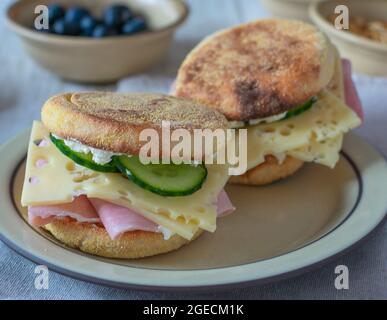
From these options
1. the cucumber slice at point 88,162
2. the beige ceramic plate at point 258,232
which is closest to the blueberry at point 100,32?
the beige ceramic plate at point 258,232

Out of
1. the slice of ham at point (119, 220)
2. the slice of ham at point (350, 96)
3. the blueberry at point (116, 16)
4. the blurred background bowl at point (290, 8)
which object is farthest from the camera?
the blurred background bowl at point (290, 8)

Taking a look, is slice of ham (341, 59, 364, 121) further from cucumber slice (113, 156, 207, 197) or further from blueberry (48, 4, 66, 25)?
blueberry (48, 4, 66, 25)

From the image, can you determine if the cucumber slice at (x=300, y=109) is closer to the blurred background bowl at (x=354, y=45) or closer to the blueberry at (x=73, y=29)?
the blurred background bowl at (x=354, y=45)

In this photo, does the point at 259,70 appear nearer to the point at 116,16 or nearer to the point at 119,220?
the point at 119,220

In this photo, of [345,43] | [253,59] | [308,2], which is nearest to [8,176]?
[253,59]

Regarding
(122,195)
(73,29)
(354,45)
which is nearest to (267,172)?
→ (122,195)

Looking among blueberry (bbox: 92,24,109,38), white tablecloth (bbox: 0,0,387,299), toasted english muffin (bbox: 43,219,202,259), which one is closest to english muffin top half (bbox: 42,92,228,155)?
toasted english muffin (bbox: 43,219,202,259)
